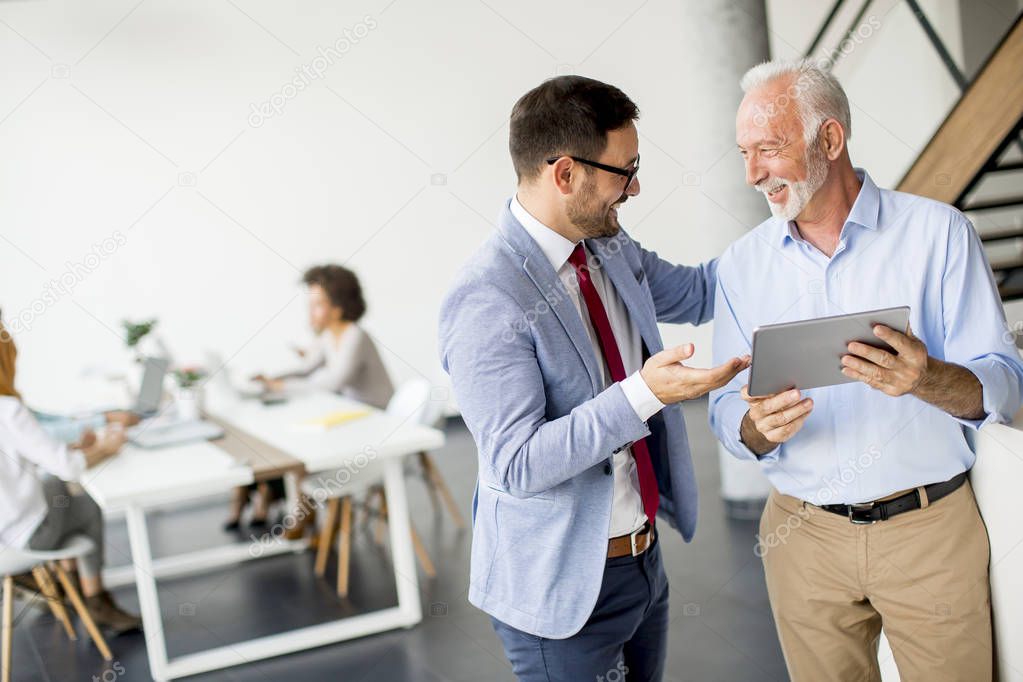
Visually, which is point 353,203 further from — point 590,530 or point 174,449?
point 590,530

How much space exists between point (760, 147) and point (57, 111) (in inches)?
238

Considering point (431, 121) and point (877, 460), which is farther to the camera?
point (431, 121)

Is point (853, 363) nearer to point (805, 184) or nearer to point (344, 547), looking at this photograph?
point (805, 184)

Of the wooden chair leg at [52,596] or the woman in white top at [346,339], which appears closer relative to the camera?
the wooden chair leg at [52,596]

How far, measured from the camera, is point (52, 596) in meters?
3.93

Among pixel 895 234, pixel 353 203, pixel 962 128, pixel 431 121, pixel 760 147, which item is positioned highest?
pixel 431 121

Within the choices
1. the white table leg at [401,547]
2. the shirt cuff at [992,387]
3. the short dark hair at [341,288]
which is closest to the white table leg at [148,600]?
the white table leg at [401,547]

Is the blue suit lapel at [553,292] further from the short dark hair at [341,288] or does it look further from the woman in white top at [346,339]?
the short dark hair at [341,288]

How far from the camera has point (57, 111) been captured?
21.3ft

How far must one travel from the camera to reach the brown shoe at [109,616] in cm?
410

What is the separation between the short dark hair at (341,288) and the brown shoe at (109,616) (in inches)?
72.2

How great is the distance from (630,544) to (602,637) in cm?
18

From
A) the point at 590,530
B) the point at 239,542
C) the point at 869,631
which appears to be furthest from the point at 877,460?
the point at 239,542

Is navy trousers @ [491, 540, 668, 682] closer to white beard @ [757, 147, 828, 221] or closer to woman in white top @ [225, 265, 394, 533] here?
white beard @ [757, 147, 828, 221]
